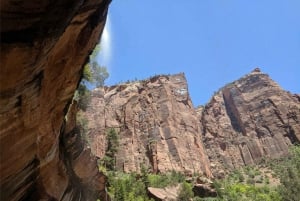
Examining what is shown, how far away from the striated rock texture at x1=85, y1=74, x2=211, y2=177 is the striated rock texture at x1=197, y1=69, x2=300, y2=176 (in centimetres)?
1491

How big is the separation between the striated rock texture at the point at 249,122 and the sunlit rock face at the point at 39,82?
3347 inches

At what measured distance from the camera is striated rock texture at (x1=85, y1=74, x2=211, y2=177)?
79125 mm

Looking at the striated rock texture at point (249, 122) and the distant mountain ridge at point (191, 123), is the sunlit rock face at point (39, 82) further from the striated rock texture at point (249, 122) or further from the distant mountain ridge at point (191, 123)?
the striated rock texture at point (249, 122)

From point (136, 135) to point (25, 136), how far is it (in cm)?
7639

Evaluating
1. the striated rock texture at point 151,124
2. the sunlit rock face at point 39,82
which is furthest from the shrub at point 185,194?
the sunlit rock face at point 39,82

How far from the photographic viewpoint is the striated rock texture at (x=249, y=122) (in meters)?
107

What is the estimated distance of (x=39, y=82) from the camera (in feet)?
30.5

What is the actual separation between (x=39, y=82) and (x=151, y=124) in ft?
261

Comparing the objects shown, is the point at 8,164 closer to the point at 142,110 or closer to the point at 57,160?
the point at 57,160

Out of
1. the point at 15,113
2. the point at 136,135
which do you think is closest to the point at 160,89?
the point at 136,135

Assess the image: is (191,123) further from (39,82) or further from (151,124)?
(39,82)

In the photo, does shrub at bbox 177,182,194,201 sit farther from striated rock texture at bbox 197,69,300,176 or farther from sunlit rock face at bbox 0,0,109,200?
striated rock texture at bbox 197,69,300,176

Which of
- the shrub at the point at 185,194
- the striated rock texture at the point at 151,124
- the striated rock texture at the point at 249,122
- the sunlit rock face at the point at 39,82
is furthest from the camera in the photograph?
the striated rock texture at the point at 249,122

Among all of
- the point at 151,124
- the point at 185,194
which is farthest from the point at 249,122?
A: the point at 185,194
